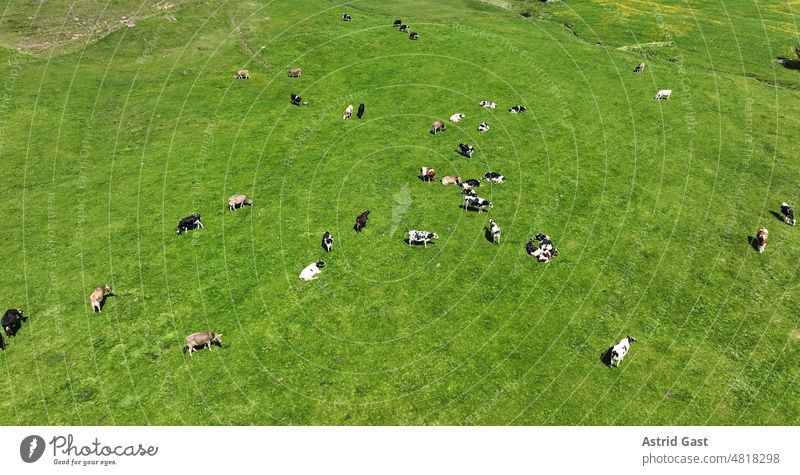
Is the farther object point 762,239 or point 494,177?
point 494,177

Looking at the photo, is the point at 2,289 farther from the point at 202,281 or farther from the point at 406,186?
the point at 406,186

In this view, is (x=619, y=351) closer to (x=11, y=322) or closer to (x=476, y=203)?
(x=476, y=203)

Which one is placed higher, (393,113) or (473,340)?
(393,113)

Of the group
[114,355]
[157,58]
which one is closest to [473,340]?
[114,355]

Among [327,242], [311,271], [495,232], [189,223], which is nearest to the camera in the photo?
[311,271]

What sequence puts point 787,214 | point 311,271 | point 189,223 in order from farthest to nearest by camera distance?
1. point 787,214
2. point 189,223
3. point 311,271

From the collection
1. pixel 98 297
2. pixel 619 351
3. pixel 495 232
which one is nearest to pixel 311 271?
pixel 495 232

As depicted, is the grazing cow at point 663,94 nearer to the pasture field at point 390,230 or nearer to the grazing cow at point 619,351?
the pasture field at point 390,230
